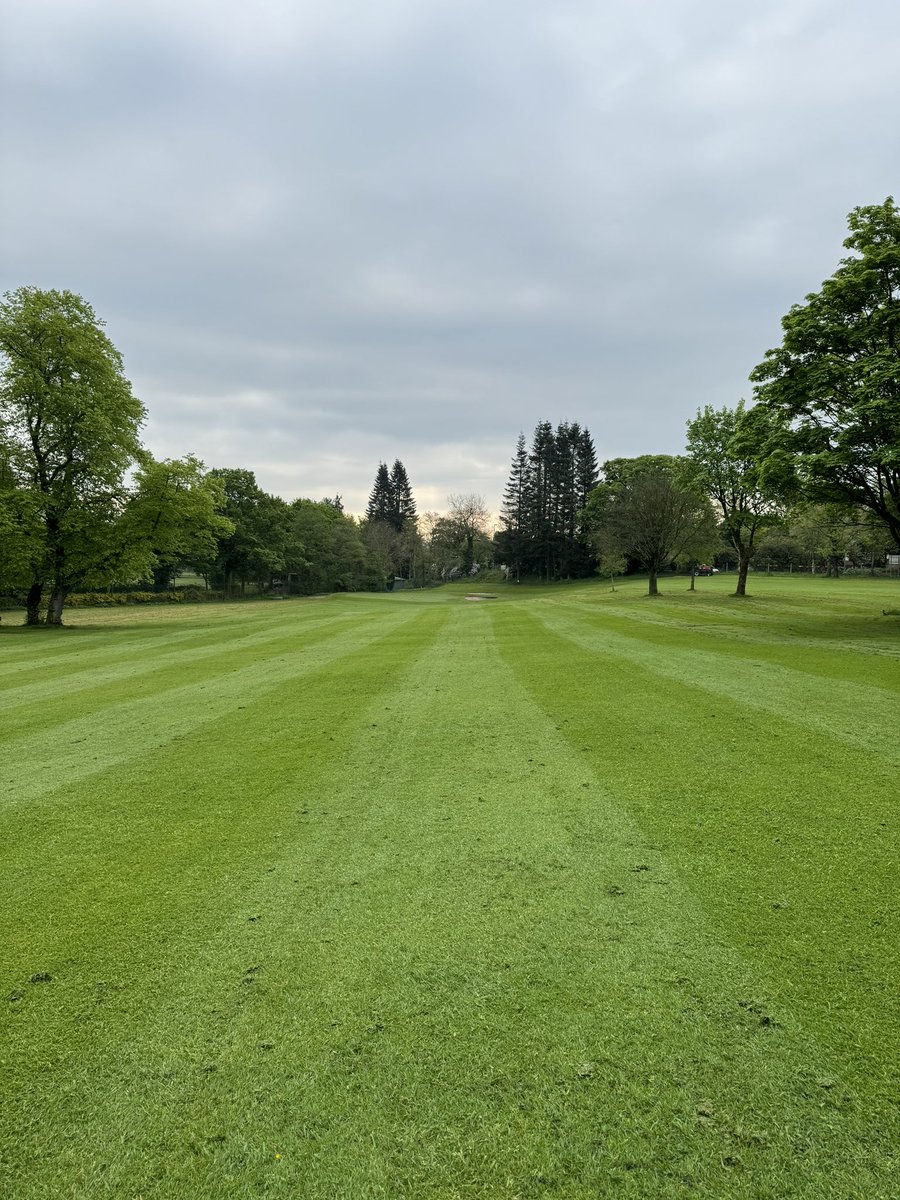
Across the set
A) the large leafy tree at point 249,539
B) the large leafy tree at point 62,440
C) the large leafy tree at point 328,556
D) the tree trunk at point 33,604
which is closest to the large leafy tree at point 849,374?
the large leafy tree at point 62,440

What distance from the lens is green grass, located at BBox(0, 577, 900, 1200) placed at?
2062mm

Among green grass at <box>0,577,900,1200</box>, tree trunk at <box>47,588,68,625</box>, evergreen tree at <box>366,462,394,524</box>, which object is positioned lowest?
green grass at <box>0,577,900,1200</box>

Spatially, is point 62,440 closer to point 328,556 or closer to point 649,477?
point 649,477

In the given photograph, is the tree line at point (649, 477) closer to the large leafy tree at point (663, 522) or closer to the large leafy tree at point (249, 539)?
the large leafy tree at point (663, 522)

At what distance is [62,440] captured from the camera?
27047 millimetres

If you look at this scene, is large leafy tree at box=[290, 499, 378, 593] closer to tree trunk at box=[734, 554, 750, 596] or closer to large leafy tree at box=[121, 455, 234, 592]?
large leafy tree at box=[121, 455, 234, 592]

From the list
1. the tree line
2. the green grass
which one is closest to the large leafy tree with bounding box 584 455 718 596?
the tree line

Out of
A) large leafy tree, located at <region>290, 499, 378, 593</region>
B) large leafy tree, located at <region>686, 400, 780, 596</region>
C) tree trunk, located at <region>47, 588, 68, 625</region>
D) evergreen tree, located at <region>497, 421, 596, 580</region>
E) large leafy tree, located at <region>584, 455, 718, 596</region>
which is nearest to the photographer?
tree trunk, located at <region>47, 588, 68, 625</region>

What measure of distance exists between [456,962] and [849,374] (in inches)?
813

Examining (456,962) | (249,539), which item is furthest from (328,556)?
(456,962)

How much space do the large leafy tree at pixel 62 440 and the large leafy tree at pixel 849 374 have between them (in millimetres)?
28382

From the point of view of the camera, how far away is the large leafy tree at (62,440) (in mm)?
25984

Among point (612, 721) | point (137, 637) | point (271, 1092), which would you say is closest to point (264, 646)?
point (137, 637)

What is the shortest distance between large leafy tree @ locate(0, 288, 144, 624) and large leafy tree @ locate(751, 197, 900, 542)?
28.4 meters
